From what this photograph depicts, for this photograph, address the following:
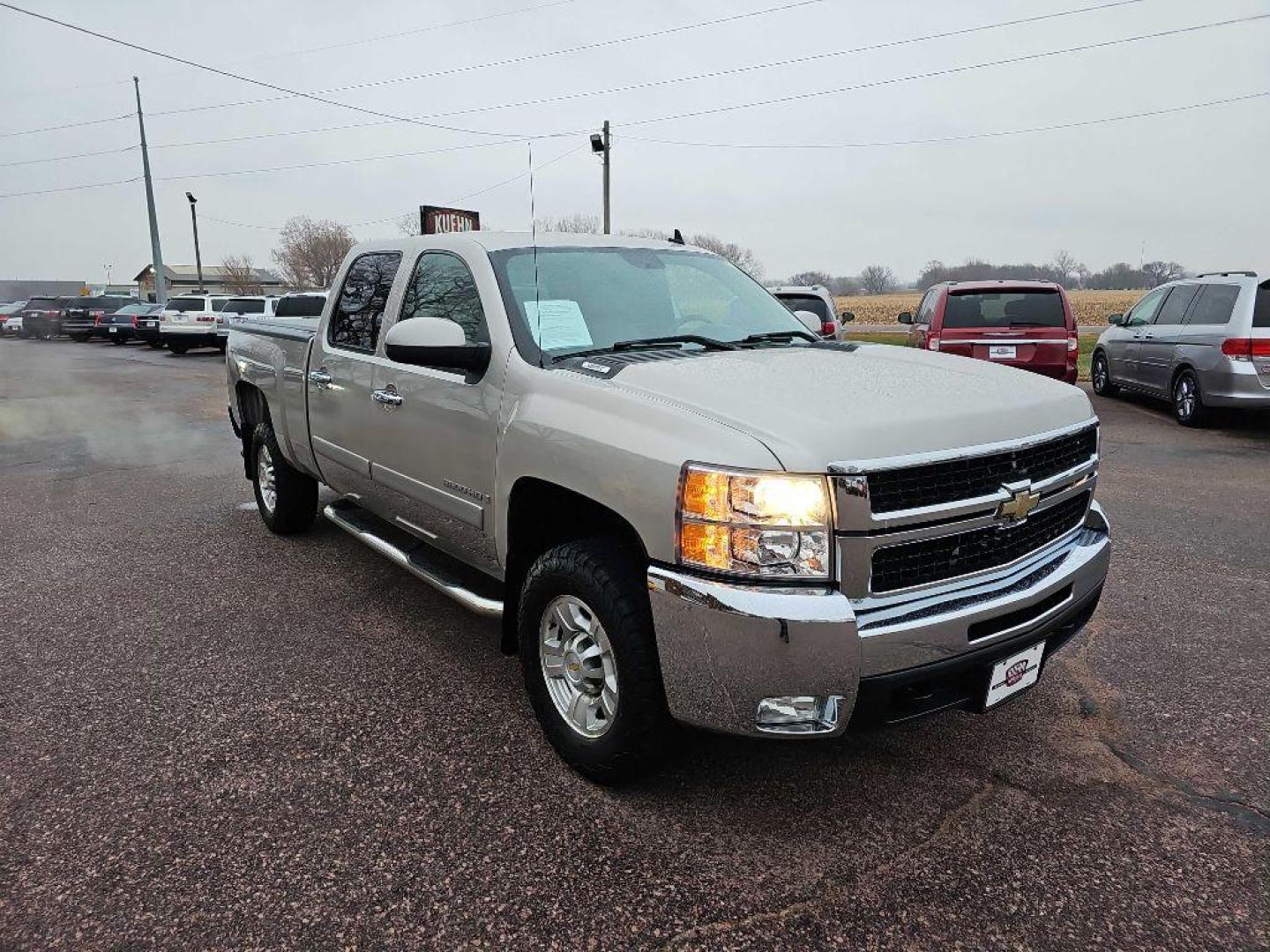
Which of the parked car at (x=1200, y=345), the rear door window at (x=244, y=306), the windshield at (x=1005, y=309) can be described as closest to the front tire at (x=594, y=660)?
the windshield at (x=1005, y=309)

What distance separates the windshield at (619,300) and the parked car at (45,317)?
38107mm

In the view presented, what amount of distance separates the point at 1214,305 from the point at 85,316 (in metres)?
36.4

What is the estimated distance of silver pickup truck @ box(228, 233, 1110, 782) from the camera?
91.5 inches

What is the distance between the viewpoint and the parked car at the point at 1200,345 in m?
9.17

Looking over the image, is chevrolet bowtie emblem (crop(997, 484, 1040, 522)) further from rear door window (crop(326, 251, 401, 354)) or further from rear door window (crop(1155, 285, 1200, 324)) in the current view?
rear door window (crop(1155, 285, 1200, 324))

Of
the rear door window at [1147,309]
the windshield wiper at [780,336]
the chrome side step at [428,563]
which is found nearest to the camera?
the chrome side step at [428,563]

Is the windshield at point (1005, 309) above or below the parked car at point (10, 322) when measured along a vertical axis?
above

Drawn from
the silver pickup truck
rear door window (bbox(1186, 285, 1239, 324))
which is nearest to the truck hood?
the silver pickup truck

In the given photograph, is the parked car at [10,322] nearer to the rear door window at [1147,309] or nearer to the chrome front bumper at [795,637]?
the rear door window at [1147,309]

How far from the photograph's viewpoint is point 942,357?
141 inches

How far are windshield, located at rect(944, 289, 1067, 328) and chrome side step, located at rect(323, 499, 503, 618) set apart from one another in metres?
7.65

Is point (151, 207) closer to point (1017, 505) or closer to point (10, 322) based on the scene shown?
point (10, 322)

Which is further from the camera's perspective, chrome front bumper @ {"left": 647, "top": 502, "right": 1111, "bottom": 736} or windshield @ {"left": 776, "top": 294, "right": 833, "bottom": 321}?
windshield @ {"left": 776, "top": 294, "right": 833, "bottom": 321}

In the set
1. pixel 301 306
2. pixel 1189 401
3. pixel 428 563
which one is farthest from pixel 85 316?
pixel 1189 401
